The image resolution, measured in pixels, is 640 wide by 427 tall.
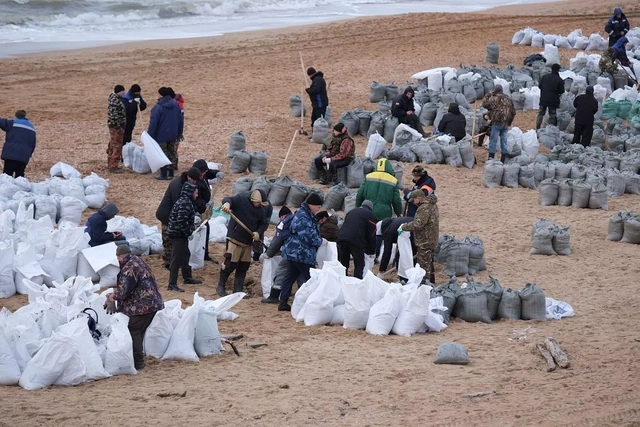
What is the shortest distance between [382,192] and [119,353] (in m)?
5.02

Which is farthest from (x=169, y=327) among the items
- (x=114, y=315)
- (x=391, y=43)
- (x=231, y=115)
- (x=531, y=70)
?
(x=391, y=43)

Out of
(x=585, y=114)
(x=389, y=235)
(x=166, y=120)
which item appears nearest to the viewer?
(x=389, y=235)

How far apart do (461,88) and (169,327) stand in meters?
13.9

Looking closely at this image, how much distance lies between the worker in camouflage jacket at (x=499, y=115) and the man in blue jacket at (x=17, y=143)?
732 cm

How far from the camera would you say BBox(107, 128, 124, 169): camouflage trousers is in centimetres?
1823

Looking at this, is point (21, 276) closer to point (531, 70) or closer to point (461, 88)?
point (461, 88)

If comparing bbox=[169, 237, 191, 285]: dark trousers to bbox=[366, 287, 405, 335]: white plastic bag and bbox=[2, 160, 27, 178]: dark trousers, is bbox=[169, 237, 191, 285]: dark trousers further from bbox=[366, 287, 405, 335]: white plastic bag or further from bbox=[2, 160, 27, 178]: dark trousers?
bbox=[2, 160, 27, 178]: dark trousers

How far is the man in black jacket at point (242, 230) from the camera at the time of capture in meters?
13.2

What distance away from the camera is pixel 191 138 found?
2056 cm

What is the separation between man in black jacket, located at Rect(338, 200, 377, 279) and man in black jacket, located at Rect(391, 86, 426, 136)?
6.92 meters

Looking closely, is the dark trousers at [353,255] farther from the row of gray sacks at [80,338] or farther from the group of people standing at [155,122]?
the group of people standing at [155,122]

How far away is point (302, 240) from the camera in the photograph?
42.0ft

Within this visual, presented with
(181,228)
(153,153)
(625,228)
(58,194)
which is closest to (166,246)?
(181,228)

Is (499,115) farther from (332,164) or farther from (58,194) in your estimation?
(58,194)
